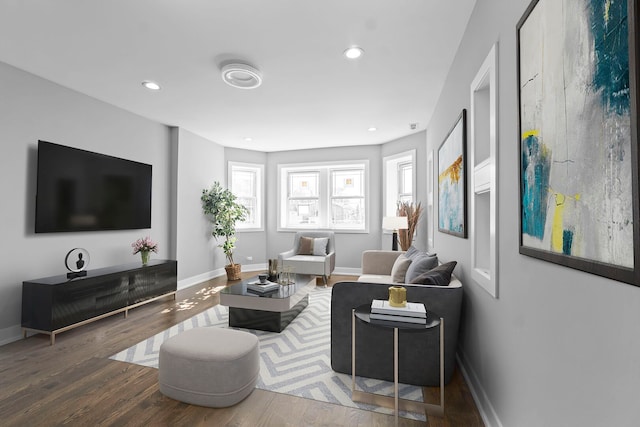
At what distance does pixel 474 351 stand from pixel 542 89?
170 cm

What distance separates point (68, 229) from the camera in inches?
131

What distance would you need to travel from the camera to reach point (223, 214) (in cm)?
554

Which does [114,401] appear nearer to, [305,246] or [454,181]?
[454,181]

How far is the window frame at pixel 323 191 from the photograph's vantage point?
6.11 metres

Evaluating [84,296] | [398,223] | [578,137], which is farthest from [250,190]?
[578,137]

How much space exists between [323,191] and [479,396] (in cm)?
491

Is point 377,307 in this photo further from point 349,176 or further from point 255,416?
point 349,176

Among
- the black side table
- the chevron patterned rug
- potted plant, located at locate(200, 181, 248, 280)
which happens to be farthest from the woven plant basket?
the black side table

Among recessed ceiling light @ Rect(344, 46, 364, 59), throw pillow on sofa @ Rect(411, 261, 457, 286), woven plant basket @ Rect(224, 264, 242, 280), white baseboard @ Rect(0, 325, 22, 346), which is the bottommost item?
white baseboard @ Rect(0, 325, 22, 346)

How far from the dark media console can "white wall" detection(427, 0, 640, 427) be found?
3576 mm

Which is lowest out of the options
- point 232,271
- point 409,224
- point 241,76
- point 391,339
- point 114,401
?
point 114,401

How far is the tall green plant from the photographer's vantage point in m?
5.52

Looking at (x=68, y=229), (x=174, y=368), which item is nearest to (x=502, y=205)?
(x=174, y=368)

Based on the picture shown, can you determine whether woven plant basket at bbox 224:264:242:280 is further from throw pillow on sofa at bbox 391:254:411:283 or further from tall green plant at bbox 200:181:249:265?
throw pillow on sofa at bbox 391:254:411:283
